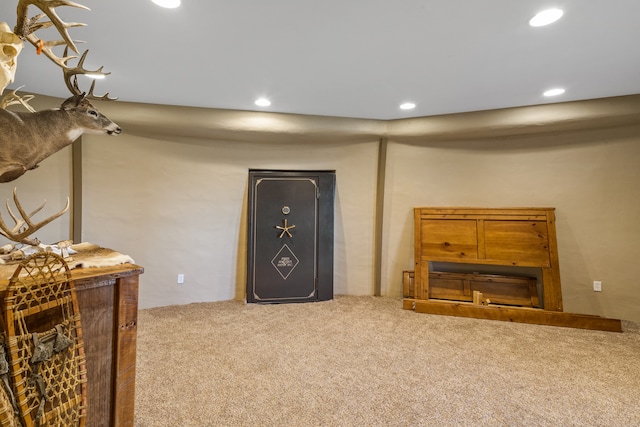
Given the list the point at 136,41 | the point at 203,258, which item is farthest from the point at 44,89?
the point at 203,258

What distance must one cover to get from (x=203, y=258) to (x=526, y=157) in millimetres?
4438

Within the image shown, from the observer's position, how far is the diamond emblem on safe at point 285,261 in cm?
412

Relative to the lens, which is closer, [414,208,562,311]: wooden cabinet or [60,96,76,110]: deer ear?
[60,96,76,110]: deer ear

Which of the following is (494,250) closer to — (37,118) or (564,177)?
(564,177)

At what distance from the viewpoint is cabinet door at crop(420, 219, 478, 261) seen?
3824 millimetres

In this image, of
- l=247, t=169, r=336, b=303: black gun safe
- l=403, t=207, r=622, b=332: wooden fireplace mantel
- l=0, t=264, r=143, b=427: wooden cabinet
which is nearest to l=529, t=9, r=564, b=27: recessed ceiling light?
l=403, t=207, r=622, b=332: wooden fireplace mantel

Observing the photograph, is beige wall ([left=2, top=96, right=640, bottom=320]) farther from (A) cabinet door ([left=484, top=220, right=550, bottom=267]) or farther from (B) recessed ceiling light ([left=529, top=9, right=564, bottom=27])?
(B) recessed ceiling light ([left=529, top=9, right=564, bottom=27])

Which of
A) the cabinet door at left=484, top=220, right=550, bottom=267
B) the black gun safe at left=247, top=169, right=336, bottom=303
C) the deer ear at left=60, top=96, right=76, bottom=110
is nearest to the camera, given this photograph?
the deer ear at left=60, top=96, right=76, bottom=110

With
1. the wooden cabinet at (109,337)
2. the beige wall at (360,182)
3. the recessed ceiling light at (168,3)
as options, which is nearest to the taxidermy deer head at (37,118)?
the recessed ceiling light at (168,3)

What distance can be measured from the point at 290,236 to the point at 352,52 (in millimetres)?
2442

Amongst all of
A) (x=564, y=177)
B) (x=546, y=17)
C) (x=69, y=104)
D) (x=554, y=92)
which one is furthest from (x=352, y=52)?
(x=564, y=177)

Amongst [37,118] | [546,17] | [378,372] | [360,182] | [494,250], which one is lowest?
[378,372]

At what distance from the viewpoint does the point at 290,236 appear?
415cm

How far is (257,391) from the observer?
2051 millimetres
